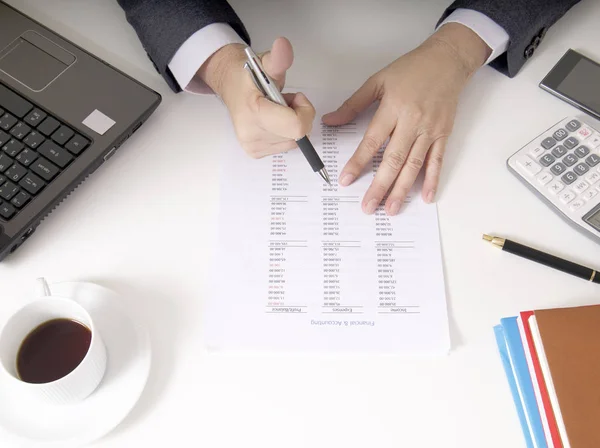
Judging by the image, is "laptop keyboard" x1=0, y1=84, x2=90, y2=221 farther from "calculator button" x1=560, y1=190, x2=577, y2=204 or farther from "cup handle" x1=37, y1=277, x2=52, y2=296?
"calculator button" x1=560, y1=190, x2=577, y2=204

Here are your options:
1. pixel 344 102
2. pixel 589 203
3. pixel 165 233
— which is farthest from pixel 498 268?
pixel 165 233

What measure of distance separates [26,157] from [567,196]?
0.65m

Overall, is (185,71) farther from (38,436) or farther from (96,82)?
(38,436)

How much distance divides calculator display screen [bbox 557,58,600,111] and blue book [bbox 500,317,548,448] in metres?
0.34

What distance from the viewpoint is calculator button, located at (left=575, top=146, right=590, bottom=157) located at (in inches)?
26.7

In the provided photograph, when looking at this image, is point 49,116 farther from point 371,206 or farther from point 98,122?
point 371,206

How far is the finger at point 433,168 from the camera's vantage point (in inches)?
26.4

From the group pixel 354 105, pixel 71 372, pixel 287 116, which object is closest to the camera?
pixel 71 372

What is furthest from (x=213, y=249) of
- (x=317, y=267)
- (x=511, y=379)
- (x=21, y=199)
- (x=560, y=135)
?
(x=560, y=135)

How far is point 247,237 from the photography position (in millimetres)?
648

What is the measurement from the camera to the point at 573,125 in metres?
0.70

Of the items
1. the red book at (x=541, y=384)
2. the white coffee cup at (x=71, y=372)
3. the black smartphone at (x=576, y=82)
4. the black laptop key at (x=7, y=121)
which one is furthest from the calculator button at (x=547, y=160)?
the black laptop key at (x=7, y=121)

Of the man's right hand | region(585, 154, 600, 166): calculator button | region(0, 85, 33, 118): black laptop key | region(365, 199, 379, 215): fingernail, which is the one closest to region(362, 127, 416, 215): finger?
region(365, 199, 379, 215): fingernail

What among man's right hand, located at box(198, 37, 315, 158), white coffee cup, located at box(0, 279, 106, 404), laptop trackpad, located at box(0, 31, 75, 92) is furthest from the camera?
laptop trackpad, located at box(0, 31, 75, 92)
